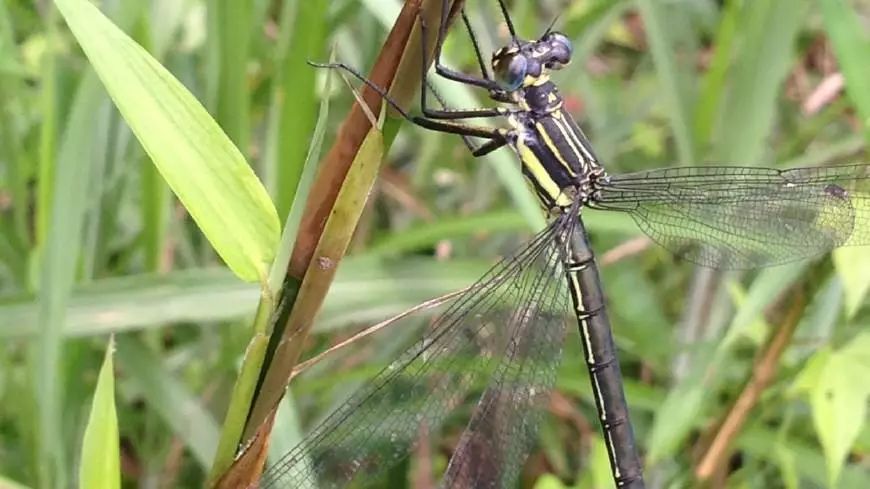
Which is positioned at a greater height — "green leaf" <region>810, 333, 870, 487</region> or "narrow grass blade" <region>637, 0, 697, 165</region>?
"narrow grass blade" <region>637, 0, 697, 165</region>

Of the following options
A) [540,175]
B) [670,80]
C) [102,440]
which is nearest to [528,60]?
[540,175]

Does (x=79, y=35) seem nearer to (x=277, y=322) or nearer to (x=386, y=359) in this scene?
(x=277, y=322)

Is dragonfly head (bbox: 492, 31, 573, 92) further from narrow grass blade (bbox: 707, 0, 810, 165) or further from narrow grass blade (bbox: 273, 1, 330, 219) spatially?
narrow grass blade (bbox: 707, 0, 810, 165)

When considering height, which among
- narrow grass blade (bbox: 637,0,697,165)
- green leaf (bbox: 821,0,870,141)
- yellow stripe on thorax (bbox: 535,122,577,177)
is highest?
narrow grass blade (bbox: 637,0,697,165)

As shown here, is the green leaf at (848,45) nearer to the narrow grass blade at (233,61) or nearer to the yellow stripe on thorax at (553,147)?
the yellow stripe on thorax at (553,147)

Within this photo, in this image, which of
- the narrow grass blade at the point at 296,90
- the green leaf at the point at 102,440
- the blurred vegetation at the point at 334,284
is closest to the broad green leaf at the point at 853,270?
the blurred vegetation at the point at 334,284

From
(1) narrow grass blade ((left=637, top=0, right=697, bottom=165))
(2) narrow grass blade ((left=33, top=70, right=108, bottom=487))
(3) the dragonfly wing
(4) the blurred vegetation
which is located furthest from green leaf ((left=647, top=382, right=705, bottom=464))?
(2) narrow grass blade ((left=33, top=70, right=108, bottom=487))

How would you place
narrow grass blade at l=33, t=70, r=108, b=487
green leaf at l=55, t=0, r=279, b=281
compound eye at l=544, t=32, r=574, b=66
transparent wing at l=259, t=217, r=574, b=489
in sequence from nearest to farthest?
green leaf at l=55, t=0, r=279, b=281 < transparent wing at l=259, t=217, r=574, b=489 < narrow grass blade at l=33, t=70, r=108, b=487 < compound eye at l=544, t=32, r=574, b=66

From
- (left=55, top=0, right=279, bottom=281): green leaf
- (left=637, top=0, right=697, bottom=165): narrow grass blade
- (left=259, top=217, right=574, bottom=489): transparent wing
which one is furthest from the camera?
(left=637, top=0, right=697, bottom=165): narrow grass blade
